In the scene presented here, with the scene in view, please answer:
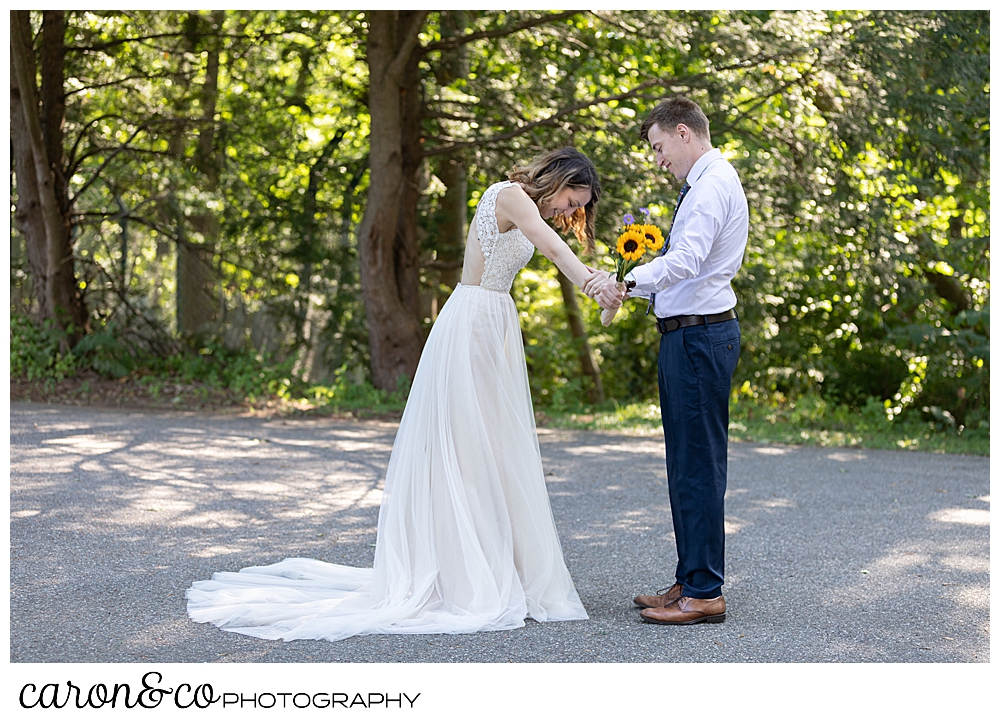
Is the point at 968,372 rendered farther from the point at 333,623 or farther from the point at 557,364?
the point at 333,623

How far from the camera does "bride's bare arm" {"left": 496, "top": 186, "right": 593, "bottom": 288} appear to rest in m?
3.79

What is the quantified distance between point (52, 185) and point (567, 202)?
9776 mm

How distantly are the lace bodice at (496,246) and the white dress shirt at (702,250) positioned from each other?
1.80 ft

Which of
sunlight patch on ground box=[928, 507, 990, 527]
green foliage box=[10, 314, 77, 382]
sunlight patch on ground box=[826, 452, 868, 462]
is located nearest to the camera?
sunlight patch on ground box=[928, 507, 990, 527]

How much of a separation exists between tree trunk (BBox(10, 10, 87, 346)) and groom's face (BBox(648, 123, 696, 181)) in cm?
978

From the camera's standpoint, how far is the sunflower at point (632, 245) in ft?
12.9

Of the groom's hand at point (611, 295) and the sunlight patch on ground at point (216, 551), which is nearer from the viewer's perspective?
the groom's hand at point (611, 295)

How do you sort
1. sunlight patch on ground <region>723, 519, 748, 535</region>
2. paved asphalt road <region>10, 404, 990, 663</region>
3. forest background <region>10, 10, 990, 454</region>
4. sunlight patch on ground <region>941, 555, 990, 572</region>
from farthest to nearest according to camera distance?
1. forest background <region>10, 10, 990, 454</region>
2. sunlight patch on ground <region>723, 519, 748, 535</region>
3. sunlight patch on ground <region>941, 555, 990, 572</region>
4. paved asphalt road <region>10, 404, 990, 663</region>

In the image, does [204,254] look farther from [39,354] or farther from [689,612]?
[689,612]

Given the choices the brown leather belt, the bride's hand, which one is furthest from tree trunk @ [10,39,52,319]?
the brown leather belt

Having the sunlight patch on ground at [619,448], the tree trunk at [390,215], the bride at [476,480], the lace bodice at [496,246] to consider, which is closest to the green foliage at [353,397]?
the tree trunk at [390,215]

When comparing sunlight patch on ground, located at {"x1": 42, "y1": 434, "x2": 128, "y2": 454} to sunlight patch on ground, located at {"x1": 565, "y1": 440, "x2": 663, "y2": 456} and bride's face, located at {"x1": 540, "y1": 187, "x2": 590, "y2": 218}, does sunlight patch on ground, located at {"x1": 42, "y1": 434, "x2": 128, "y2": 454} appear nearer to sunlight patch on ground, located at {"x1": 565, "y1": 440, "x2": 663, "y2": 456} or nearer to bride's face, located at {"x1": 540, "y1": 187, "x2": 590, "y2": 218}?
sunlight patch on ground, located at {"x1": 565, "y1": 440, "x2": 663, "y2": 456}

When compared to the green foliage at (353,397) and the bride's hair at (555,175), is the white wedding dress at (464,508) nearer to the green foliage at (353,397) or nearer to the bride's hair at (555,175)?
the bride's hair at (555,175)

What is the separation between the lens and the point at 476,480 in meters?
4.01
